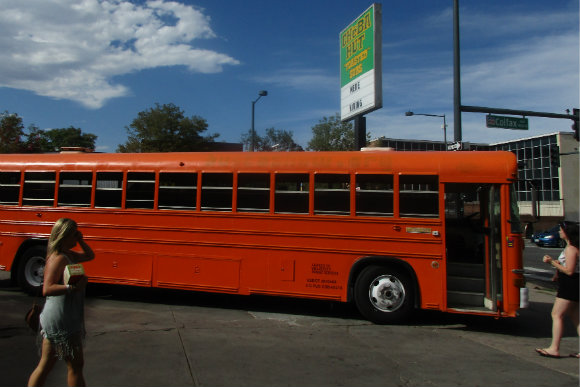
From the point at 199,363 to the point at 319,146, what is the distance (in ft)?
101

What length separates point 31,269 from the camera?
8547 millimetres

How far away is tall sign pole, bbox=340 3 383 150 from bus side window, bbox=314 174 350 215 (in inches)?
237

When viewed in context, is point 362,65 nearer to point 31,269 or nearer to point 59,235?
point 31,269

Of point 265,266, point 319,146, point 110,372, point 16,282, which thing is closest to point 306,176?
point 265,266

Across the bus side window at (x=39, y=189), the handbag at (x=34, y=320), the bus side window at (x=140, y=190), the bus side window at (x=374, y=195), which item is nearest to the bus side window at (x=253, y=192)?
the bus side window at (x=374, y=195)

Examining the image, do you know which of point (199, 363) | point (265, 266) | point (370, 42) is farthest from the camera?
point (370, 42)

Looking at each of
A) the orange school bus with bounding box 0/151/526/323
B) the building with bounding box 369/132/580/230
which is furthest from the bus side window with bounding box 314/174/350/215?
the building with bounding box 369/132/580/230

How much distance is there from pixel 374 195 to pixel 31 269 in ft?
22.2

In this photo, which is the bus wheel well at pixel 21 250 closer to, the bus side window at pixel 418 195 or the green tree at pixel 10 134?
the bus side window at pixel 418 195

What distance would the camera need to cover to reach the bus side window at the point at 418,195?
22.9ft

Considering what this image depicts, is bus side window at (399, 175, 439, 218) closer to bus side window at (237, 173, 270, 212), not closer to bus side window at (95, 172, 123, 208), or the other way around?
bus side window at (237, 173, 270, 212)

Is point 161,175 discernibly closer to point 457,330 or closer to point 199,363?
point 199,363

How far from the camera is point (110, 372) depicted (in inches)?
185

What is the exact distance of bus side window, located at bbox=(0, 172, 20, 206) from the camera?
8.74 metres
